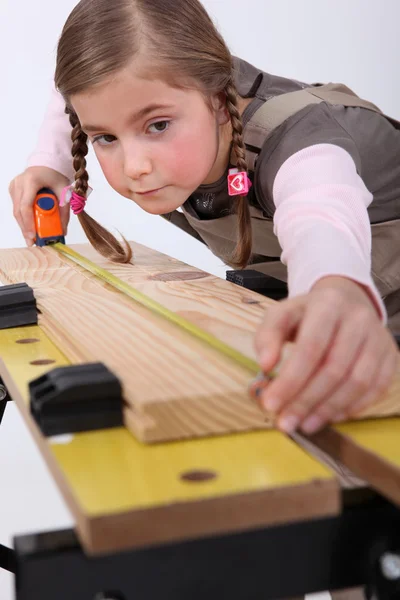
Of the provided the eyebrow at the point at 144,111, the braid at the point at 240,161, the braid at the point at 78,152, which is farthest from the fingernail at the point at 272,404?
the braid at the point at 78,152

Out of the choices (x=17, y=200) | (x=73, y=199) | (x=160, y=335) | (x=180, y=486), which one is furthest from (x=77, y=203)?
(x=180, y=486)

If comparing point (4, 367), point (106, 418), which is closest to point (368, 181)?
point (4, 367)

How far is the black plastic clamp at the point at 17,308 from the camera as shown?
988 millimetres

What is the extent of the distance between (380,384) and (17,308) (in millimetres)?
479

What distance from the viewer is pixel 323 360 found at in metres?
0.67

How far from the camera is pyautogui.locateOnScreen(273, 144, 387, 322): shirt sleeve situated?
876 mm

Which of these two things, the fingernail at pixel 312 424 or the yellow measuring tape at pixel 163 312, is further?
the yellow measuring tape at pixel 163 312

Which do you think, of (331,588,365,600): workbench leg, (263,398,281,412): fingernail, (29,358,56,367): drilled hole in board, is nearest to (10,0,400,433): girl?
(263,398,281,412): fingernail

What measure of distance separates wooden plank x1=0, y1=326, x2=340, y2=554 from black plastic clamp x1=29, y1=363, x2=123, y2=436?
0.01m

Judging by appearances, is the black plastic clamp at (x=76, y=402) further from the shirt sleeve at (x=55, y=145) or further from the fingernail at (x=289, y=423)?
the shirt sleeve at (x=55, y=145)

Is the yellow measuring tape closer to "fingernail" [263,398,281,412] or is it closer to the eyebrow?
"fingernail" [263,398,281,412]

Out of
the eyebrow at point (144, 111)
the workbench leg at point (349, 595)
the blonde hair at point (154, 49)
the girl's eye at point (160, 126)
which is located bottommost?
the workbench leg at point (349, 595)

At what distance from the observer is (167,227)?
3.05 m

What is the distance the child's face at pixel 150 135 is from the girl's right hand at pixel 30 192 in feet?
0.94
